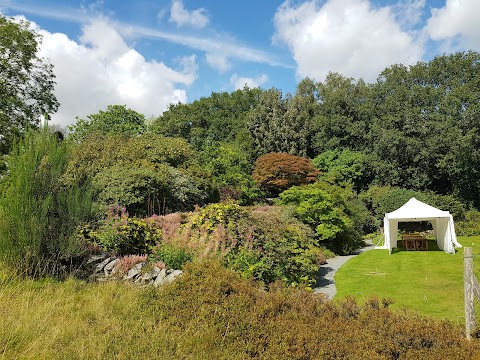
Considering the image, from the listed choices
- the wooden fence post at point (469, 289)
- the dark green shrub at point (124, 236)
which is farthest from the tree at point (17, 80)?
the wooden fence post at point (469, 289)

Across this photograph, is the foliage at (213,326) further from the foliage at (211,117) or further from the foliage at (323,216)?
the foliage at (211,117)

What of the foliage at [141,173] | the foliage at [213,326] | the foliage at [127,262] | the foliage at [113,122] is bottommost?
the foliage at [213,326]

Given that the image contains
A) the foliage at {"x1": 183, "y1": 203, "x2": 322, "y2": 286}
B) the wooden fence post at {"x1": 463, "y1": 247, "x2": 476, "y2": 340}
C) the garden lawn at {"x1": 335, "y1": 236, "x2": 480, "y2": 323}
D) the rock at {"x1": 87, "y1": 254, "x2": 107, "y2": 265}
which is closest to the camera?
the wooden fence post at {"x1": 463, "y1": 247, "x2": 476, "y2": 340}

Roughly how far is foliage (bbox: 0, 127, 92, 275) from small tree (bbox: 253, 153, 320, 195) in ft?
59.6

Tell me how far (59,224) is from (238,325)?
Result: 12.5ft

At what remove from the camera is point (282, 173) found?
2448 centimetres

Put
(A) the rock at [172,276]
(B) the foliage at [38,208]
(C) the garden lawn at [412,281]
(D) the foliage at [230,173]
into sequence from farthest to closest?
(D) the foliage at [230,173]
(C) the garden lawn at [412,281]
(A) the rock at [172,276]
(B) the foliage at [38,208]

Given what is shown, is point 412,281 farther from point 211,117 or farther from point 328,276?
point 211,117

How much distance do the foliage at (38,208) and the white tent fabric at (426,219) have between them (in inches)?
505

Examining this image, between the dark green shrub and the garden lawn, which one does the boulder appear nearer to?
the dark green shrub

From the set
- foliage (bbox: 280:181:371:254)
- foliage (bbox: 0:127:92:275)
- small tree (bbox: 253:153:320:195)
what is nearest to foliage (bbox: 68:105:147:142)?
small tree (bbox: 253:153:320:195)

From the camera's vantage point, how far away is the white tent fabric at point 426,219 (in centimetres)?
1506

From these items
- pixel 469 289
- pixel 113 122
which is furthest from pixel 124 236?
pixel 113 122

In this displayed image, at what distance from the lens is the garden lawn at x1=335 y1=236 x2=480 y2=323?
735cm
